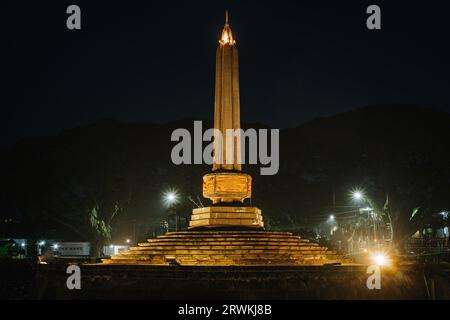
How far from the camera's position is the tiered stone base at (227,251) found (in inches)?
688

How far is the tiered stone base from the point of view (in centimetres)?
1748

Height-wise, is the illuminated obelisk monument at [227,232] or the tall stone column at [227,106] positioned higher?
the tall stone column at [227,106]

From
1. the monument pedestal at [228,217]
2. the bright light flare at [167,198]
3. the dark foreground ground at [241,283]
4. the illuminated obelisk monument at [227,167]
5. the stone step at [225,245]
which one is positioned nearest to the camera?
the dark foreground ground at [241,283]

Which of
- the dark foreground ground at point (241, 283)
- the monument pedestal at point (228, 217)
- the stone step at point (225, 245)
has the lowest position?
the dark foreground ground at point (241, 283)

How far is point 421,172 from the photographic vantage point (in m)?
34.2

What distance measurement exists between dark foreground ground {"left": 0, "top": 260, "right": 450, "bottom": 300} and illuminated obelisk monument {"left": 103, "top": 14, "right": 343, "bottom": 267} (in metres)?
1.29

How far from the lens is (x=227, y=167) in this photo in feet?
70.5

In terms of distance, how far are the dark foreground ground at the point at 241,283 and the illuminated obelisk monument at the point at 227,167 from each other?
191 inches

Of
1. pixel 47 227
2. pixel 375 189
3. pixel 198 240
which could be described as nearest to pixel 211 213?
pixel 198 240

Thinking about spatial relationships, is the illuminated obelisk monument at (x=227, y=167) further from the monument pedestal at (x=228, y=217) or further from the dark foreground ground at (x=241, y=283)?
the dark foreground ground at (x=241, y=283)

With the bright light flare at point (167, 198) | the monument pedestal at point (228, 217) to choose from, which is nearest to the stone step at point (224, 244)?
the monument pedestal at point (228, 217)

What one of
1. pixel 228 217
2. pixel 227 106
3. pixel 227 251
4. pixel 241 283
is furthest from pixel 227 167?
pixel 241 283

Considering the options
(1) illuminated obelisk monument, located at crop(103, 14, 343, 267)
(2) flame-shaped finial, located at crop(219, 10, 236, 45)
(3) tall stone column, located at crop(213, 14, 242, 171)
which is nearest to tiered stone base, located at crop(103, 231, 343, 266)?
(1) illuminated obelisk monument, located at crop(103, 14, 343, 267)

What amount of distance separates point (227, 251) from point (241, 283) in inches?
94.3
